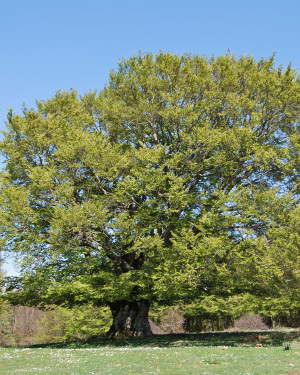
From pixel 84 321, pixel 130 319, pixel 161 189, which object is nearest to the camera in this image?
pixel 161 189

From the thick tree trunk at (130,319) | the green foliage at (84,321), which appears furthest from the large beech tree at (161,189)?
the green foliage at (84,321)

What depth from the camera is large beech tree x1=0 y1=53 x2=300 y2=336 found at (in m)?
17.7

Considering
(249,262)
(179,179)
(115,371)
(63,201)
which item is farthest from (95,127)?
(115,371)

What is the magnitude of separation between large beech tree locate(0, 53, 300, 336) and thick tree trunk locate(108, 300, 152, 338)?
0.08m

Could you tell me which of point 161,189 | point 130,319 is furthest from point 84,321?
point 161,189

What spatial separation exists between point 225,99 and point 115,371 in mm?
16583

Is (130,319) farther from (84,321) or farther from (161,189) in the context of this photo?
(84,321)

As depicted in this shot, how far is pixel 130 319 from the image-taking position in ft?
74.0

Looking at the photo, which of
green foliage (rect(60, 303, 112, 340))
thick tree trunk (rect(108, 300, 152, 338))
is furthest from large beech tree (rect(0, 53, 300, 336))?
green foliage (rect(60, 303, 112, 340))

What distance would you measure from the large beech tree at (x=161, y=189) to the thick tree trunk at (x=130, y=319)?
0.26 feet

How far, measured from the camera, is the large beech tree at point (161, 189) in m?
17.7

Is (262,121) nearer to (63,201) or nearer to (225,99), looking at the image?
(225,99)

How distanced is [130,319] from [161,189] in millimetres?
9523

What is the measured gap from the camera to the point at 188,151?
1977cm
